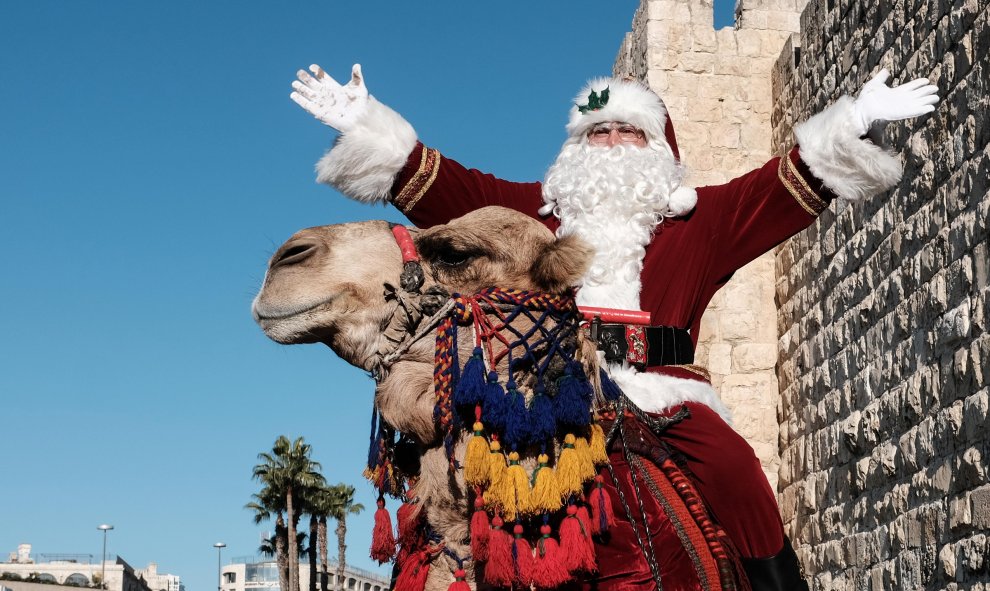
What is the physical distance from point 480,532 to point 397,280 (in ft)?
2.28

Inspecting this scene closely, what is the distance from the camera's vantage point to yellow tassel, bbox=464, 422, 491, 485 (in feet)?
9.72

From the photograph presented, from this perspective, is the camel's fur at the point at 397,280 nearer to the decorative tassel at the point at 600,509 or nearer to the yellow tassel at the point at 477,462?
the yellow tassel at the point at 477,462

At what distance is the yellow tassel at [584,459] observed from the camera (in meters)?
3.07

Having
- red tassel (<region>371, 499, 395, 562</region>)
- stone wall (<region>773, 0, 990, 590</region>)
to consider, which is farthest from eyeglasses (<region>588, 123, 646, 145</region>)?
stone wall (<region>773, 0, 990, 590</region>)

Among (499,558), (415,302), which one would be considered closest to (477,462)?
(499,558)

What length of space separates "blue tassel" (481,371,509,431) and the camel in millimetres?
93

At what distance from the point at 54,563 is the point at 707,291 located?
83.2 metres

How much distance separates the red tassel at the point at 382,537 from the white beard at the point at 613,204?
1.04 meters

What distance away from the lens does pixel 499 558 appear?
2973 millimetres

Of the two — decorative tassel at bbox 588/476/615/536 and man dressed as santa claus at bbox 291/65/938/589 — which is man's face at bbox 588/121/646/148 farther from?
decorative tassel at bbox 588/476/615/536

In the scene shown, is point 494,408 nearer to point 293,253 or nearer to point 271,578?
point 293,253

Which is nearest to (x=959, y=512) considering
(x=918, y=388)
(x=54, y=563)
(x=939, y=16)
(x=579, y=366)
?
(x=918, y=388)

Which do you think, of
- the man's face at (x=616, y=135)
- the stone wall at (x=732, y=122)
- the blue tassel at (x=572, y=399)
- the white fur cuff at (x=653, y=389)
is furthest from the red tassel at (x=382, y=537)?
the stone wall at (x=732, y=122)

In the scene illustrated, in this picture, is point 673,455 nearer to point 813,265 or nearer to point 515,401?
point 515,401
